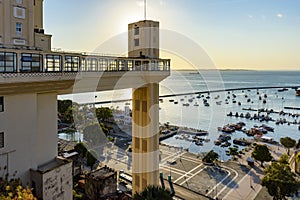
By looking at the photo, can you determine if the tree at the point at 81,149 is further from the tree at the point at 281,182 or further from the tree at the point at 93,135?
the tree at the point at 281,182

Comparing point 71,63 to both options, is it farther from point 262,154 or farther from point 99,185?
point 262,154

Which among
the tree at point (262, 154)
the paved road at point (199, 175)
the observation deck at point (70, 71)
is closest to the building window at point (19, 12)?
the observation deck at point (70, 71)

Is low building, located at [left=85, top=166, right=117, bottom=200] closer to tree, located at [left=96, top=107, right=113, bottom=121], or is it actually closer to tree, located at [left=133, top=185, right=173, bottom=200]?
tree, located at [left=133, top=185, right=173, bottom=200]

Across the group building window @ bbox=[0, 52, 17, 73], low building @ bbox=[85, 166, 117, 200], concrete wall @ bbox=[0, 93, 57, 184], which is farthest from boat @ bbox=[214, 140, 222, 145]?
building window @ bbox=[0, 52, 17, 73]

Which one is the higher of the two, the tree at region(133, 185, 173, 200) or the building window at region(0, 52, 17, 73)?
the building window at region(0, 52, 17, 73)

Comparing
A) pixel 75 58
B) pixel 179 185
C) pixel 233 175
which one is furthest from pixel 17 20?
pixel 233 175

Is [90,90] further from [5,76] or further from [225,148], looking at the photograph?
[225,148]
